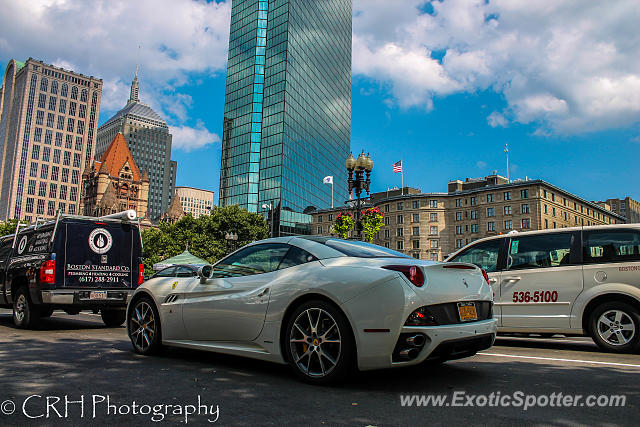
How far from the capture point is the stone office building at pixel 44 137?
143 metres

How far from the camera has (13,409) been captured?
131 inches

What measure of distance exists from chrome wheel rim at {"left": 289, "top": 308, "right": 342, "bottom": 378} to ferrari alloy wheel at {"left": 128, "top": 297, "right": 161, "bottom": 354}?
240cm

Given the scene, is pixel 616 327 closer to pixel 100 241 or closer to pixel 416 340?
pixel 416 340

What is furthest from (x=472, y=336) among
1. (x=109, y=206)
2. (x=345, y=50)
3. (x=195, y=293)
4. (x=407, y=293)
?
(x=109, y=206)

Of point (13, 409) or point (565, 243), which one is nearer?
point (13, 409)

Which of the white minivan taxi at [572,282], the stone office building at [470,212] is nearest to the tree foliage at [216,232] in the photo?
the stone office building at [470,212]

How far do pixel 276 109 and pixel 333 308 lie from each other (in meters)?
75.9

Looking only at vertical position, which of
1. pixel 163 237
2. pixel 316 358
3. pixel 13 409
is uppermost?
pixel 163 237

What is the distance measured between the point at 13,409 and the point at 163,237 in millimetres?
56971

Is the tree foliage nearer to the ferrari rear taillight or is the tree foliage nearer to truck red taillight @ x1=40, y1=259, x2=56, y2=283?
truck red taillight @ x1=40, y1=259, x2=56, y2=283

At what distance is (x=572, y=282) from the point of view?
7176 millimetres

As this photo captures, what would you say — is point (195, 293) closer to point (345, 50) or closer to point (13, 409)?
point (13, 409)

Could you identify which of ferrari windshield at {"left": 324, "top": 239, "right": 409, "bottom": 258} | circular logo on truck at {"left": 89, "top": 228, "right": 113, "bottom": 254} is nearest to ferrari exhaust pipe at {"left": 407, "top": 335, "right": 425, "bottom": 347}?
ferrari windshield at {"left": 324, "top": 239, "right": 409, "bottom": 258}

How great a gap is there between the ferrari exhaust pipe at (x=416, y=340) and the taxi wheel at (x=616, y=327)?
14.6ft
